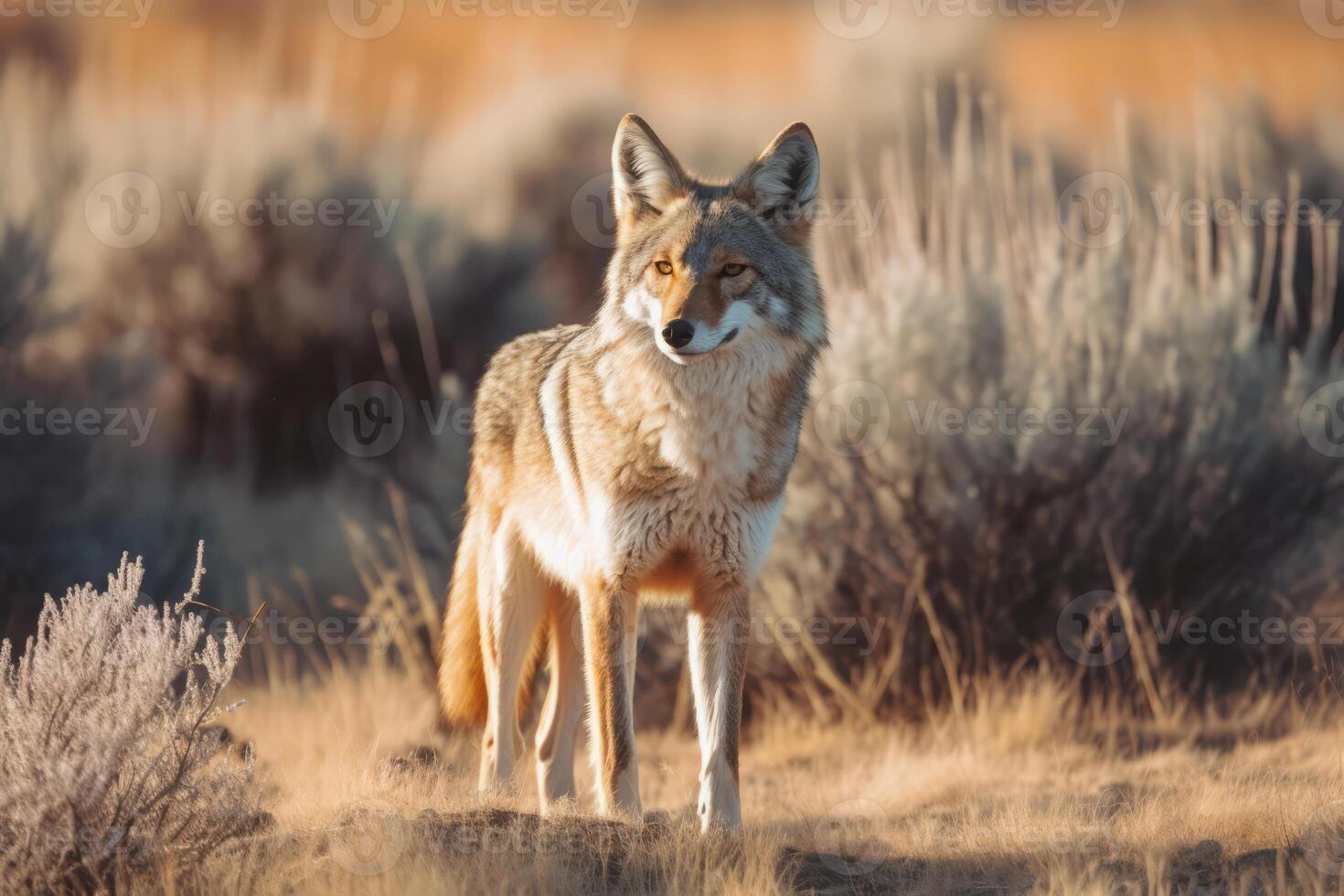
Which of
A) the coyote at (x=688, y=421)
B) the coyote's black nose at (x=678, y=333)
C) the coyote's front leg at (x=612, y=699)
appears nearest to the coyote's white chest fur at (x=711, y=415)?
the coyote at (x=688, y=421)

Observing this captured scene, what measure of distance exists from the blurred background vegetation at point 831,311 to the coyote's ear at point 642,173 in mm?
2774

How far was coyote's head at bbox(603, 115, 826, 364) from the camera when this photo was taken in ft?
13.8

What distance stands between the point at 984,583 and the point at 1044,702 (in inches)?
31.2

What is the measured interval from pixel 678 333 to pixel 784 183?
35.6 inches

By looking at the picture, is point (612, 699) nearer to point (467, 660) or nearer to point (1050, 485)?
point (467, 660)

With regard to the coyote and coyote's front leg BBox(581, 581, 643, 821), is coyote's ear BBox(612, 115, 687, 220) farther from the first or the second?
coyote's front leg BBox(581, 581, 643, 821)

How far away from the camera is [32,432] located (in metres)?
8.62

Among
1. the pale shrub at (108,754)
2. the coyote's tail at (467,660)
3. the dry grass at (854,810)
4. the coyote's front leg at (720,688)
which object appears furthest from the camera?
the coyote's tail at (467,660)

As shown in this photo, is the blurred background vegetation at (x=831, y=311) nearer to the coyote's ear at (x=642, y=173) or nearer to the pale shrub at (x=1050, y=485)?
the pale shrub at (x=1050, y=485)

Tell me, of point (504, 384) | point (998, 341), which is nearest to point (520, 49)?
point (998, 341)

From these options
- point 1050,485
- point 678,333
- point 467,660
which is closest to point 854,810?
point 467,660

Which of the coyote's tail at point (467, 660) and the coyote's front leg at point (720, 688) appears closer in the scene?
the coyote's front leg at point (720, 688)

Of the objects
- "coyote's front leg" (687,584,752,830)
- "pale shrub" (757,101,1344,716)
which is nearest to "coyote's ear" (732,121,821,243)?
"coyote's front leg" (687,584,752,830)

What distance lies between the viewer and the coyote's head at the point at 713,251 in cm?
422
